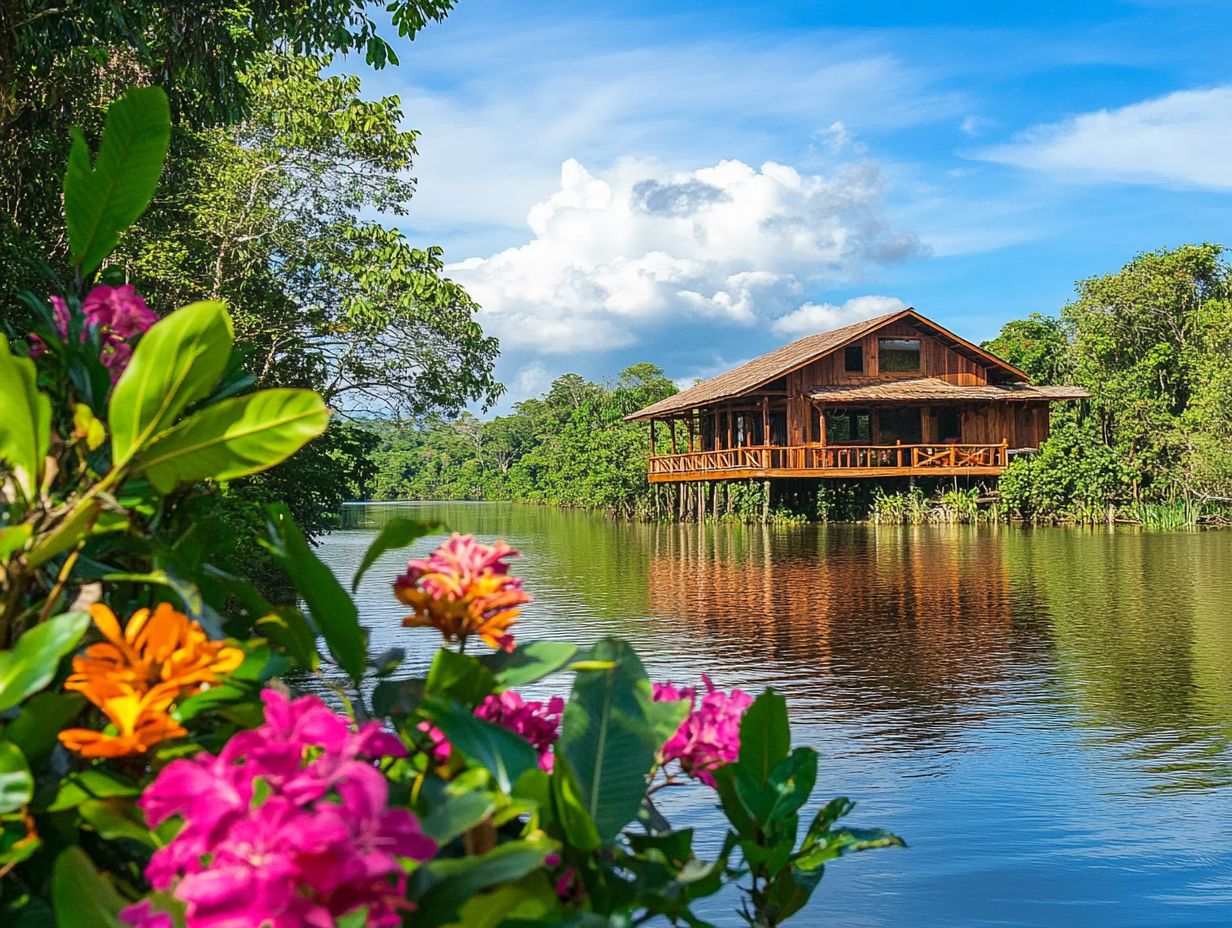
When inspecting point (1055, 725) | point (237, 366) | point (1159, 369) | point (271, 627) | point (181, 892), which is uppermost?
point (1159, 369)

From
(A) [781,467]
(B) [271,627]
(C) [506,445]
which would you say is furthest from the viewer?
(C) [506,445]

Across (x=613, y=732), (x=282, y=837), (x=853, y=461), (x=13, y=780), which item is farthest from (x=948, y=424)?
(x=282, y=837)

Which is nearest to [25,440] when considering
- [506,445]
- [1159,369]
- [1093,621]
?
[1093,621]

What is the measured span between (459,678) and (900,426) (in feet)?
105

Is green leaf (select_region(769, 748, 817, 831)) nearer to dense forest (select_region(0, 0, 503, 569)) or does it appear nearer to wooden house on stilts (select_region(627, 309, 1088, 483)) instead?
dense forest (select_region(0, 0, 503, 569))

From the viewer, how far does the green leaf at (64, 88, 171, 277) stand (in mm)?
1807

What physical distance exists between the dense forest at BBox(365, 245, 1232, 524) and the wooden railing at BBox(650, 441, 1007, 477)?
2.40ft

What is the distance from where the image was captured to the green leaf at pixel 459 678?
4.89ft

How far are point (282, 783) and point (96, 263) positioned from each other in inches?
43.9

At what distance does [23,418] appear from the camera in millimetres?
1411

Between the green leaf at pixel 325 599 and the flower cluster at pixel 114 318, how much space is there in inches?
19.6

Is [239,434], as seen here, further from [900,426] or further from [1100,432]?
[1100,432]

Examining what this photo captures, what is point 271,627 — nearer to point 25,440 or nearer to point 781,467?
point 25,440

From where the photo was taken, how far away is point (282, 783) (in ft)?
3.50
